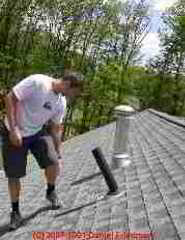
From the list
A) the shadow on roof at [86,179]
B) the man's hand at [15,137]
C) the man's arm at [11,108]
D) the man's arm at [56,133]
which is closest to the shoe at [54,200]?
the man's arm at [56,133]

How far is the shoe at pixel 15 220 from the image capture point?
464 centimetres

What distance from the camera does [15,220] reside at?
4684mm

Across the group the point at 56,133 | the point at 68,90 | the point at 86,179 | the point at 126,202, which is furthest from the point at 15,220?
the point at 86,179

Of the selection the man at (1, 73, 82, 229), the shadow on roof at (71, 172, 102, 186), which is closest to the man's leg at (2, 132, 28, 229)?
the man at (1, 73, 82, 229)

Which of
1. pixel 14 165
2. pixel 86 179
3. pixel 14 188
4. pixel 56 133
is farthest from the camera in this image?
pixel 86 179

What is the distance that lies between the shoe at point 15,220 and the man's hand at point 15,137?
768 millimetres

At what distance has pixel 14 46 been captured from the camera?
34.8 metres

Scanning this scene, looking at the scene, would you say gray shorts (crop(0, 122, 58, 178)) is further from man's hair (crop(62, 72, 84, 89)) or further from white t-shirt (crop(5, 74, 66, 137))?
man's hair (crop(62, 72, 84, 89))

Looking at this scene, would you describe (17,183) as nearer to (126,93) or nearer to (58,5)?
(58,5)

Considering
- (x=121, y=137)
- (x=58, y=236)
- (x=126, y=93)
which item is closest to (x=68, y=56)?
(x=126, y=93)

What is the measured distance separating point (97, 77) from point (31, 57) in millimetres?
6842

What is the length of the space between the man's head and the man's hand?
21.7 inches

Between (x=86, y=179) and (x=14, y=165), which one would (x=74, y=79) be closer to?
(x=14, y=165)

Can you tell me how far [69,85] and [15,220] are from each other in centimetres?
143
